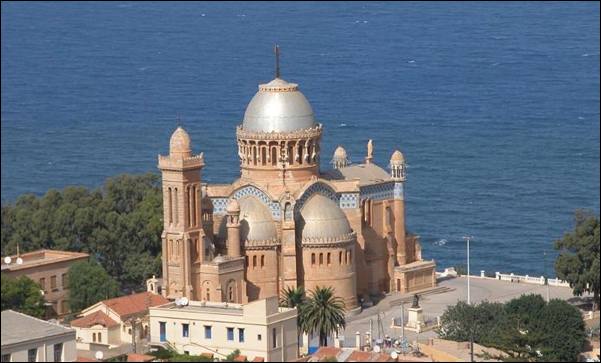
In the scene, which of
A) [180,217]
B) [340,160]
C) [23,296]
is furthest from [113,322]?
[340,160]

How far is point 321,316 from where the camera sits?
118 meters

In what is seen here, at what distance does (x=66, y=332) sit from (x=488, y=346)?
2188 centimetres

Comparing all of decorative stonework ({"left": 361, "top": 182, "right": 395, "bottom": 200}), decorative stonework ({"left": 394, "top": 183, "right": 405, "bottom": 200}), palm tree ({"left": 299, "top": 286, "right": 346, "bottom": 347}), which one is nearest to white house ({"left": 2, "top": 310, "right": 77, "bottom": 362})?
palm tree ({"left": 299, "top": 286, "right": 346, "bottom": 347})

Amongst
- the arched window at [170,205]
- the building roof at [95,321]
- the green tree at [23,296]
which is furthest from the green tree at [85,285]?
the green tree at [23,296]

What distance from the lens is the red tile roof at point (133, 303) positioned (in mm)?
118562

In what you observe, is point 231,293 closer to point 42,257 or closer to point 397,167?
point 42,257

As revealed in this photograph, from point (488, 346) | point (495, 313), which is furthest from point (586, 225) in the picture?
point (488, 346)

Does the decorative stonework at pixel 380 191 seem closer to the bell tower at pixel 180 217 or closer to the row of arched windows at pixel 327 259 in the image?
the row of arched windows at pixel 327 259

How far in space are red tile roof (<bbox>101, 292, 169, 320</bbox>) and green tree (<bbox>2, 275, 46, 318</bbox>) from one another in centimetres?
422

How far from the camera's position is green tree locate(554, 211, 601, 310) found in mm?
127750

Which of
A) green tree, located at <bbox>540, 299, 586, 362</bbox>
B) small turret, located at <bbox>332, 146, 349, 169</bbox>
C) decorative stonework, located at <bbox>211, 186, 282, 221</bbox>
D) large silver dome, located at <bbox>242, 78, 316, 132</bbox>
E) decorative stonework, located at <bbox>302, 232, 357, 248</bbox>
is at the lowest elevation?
green tree, located at <bbox>540, 299, 586, 362</bbox>

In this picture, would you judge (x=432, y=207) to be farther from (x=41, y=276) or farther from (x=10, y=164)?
(x=41, y=276)

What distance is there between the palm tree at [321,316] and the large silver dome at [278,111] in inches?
576

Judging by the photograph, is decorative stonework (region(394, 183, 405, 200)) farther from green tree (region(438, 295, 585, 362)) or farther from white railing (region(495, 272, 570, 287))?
green tree (region(438, 295, 585, 362))
